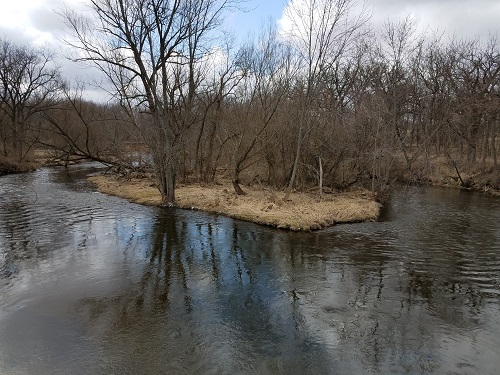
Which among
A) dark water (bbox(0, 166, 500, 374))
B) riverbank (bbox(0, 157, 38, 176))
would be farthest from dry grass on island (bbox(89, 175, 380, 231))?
riverbank (bbox(0, 157, 38, 176))

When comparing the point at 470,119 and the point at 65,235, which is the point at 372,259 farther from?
the point at 470,119

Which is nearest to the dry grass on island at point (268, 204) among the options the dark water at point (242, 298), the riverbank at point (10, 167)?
the dark water at point (242, 298)

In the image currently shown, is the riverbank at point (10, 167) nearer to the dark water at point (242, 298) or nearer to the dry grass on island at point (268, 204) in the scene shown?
the dry grass on island at point (268, 204)

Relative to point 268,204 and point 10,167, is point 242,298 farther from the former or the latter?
point 10,167

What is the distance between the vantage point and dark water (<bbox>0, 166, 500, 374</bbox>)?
6.33 metres

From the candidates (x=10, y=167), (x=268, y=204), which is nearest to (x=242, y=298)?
(x=268, y=204)

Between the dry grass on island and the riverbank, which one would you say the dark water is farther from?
the riverbank

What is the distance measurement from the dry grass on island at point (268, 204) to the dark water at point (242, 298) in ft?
2.78

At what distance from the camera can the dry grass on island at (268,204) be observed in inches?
617

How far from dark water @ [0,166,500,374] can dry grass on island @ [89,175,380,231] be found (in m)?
0.85

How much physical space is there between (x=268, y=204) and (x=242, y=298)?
9.59 meters

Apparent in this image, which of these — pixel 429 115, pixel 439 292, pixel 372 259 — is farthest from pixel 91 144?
pixel 439 292

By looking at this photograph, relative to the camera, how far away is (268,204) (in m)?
18.0

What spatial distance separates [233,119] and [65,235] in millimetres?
13833
